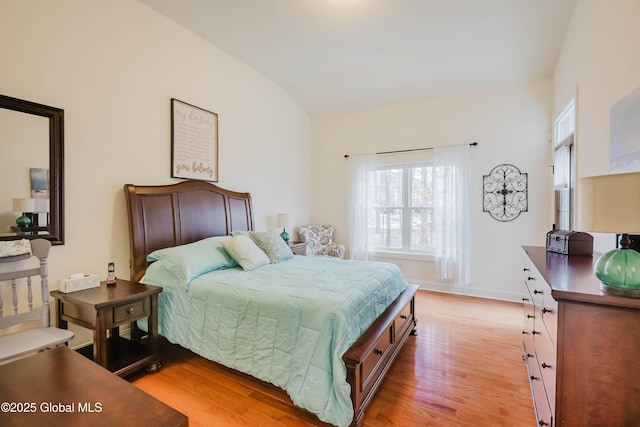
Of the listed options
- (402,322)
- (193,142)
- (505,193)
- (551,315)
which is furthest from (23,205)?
(505,193)

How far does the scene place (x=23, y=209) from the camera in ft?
6.81

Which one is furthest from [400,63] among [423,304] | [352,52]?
[423,304]

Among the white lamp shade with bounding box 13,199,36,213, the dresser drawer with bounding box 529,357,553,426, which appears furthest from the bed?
the dresser drawer with bounding box 529,357,553,426

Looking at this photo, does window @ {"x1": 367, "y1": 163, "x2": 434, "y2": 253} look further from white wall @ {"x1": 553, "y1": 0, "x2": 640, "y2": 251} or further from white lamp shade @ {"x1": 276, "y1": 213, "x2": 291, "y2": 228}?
white wall @ {"x1": 553, "y1": 0, "x2": 640, "y2": 251}

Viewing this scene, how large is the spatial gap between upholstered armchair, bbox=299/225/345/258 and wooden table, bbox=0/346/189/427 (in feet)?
12.3

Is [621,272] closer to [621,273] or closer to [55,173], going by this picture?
[621,273]

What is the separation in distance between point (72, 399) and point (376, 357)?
5.26 feet

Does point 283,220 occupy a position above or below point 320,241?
above

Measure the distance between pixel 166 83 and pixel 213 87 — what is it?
610 millimetres

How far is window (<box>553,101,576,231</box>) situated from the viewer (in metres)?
2.98

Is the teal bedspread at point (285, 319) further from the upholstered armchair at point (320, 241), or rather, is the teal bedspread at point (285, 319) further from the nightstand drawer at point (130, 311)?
the upholstered armchair at point (320, 241)

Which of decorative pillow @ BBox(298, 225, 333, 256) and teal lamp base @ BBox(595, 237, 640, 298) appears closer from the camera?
teal lamp base @ BBox(595, 237, 640, 298)

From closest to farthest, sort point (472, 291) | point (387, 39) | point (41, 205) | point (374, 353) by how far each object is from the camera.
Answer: point (374, 353), point (41, 205), point (387, 39), point (472, 291)

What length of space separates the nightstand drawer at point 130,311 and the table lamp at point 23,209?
0.89 m
